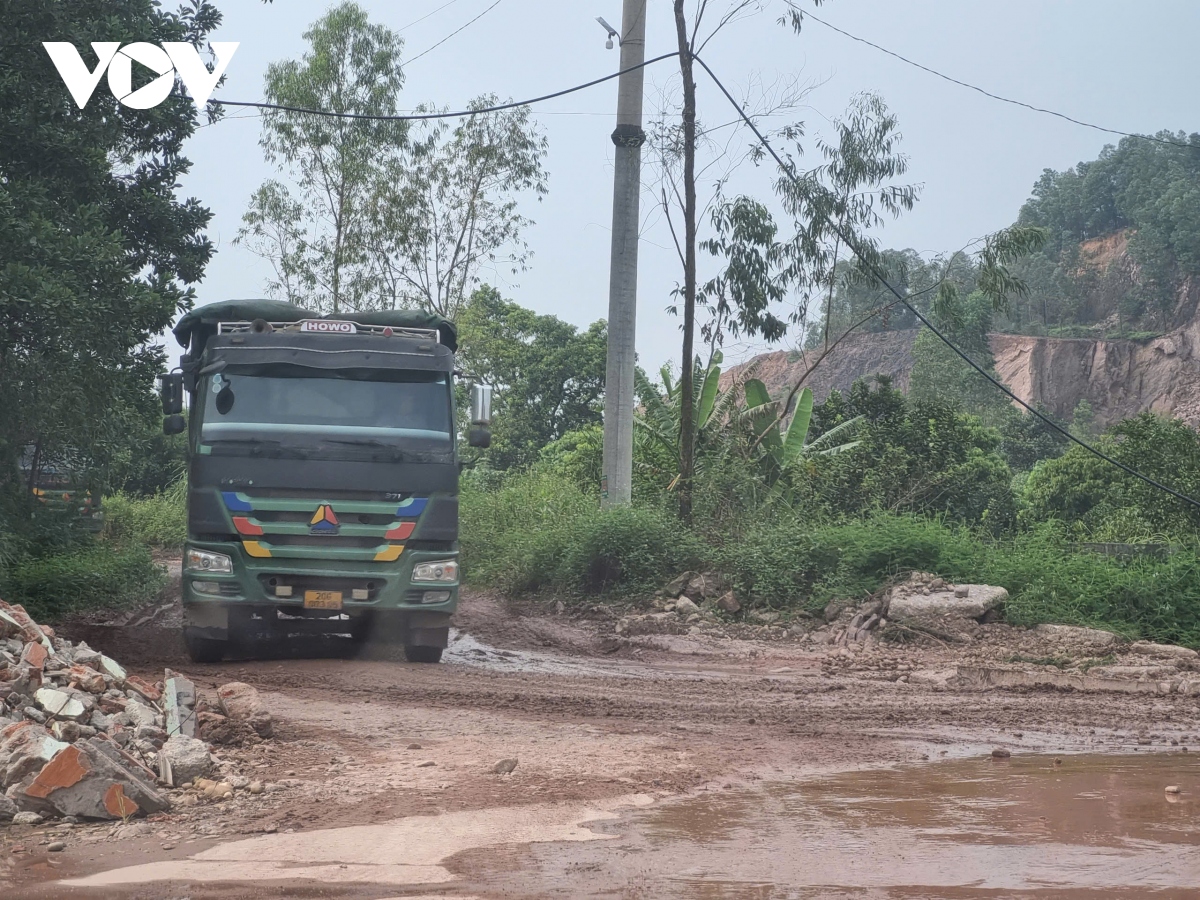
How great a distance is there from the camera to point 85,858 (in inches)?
196

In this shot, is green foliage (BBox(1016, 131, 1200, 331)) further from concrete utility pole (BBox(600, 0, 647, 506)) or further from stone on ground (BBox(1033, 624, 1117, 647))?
stone on ground (BBox(1033, 624, 1117, 647))

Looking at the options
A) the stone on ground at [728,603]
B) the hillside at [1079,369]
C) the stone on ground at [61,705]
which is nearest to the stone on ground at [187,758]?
the stone on ground at [61,705]

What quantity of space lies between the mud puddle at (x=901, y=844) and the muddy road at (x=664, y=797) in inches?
0.6

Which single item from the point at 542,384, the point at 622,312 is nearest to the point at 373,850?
the point at 622,312

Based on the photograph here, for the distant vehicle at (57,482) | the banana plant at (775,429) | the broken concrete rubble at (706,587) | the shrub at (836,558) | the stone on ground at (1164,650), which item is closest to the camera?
the stone on ground at (1164,650)

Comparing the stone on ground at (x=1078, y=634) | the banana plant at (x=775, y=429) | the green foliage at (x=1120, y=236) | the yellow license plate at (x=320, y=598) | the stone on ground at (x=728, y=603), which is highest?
the green foliage at (x=1120, y=236)

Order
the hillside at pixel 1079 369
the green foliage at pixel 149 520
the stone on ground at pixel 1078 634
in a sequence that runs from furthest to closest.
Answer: the hillside at pixel 1079 369 → the green foliage at pixel 149 520 → the stone on ground at pixel 1078 634

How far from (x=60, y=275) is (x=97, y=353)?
108 cm

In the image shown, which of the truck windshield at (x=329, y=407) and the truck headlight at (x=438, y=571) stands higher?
the truck windshield at (x=329, y=407)

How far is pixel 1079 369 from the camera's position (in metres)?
87.1

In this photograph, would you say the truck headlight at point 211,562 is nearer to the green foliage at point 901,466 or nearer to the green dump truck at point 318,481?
the green dump truck at point 318,481

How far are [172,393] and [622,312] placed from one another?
7560 millimetres

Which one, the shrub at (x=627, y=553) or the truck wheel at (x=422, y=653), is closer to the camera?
the truck wheel at (x=422, y=653)

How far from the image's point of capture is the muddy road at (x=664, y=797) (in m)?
4.72
